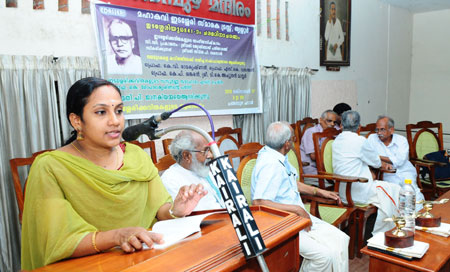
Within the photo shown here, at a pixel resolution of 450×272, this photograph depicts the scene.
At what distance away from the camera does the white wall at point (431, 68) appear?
652 centimetres

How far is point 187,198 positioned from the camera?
3.74ft

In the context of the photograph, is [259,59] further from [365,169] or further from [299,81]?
[365,169]

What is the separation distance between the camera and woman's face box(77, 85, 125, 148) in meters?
1.10

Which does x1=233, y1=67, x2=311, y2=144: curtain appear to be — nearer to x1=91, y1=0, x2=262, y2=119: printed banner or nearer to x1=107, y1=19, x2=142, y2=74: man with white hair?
x1=91, y1=0, x2=262, y2=119: printed banner

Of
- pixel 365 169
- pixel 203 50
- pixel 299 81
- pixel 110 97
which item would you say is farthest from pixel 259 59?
pixel 110 97

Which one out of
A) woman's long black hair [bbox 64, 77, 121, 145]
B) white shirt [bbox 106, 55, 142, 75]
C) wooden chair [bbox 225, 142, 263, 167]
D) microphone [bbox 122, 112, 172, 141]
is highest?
white shirt [bbox 106, 55, 142, 75]

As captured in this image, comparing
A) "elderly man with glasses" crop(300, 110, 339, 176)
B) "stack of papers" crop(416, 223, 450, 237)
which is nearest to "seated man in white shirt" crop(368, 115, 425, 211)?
"elderly man with glasses" crop(300, 110, 339, 176)

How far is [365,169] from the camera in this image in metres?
2.92

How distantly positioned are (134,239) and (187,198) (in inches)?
11.3

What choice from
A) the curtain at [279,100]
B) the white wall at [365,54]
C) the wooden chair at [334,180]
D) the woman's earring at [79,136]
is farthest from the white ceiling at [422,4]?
the woman's earring at [79,136]

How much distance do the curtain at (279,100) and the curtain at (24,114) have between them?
1840 mm

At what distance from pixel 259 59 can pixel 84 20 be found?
6.84 feet

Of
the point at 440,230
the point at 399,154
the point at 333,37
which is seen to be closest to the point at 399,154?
the point at 399,154

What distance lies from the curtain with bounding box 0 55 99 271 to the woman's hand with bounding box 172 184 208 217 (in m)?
1.70
